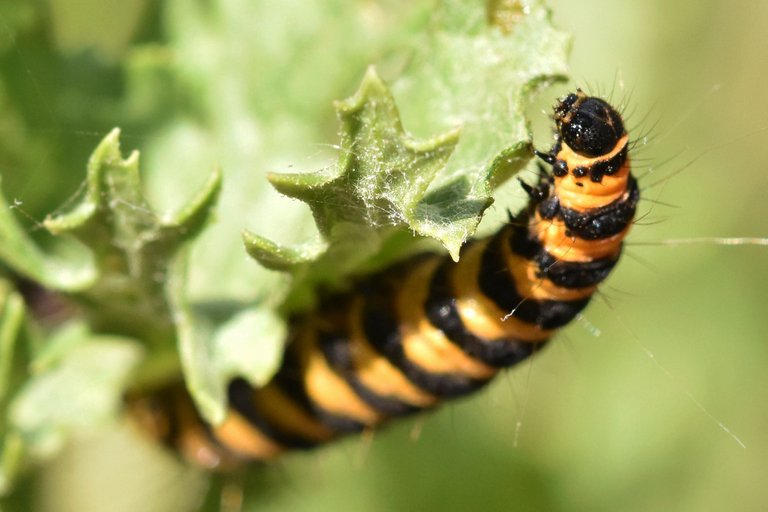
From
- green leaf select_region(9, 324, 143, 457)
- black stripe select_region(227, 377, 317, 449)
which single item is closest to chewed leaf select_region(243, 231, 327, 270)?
green leaf select_region(9, 324, 143, 457)

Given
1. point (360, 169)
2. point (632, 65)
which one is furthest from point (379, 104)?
point (632, 65)

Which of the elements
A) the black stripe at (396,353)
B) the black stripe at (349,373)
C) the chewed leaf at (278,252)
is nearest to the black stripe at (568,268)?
the black stripe at (396,353)

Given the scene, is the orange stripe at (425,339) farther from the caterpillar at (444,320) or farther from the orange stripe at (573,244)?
the orange stripe at (573,244)

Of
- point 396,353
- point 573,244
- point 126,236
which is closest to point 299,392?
point 396,353

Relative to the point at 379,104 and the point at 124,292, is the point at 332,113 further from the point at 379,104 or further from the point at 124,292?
the point at 379,104

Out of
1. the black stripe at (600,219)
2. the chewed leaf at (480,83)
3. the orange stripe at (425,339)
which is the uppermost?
the chewed leaf at (480,83)

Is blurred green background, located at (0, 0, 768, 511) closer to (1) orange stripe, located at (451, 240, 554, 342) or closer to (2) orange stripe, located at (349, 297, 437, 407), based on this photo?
(2) orange stripe, located at (349, 297, 437, 407)

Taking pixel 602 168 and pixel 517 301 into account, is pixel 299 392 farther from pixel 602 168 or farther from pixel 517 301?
pixel 602 168

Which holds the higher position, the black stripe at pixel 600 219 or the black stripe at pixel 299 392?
the black stripe at pixel 600 219
